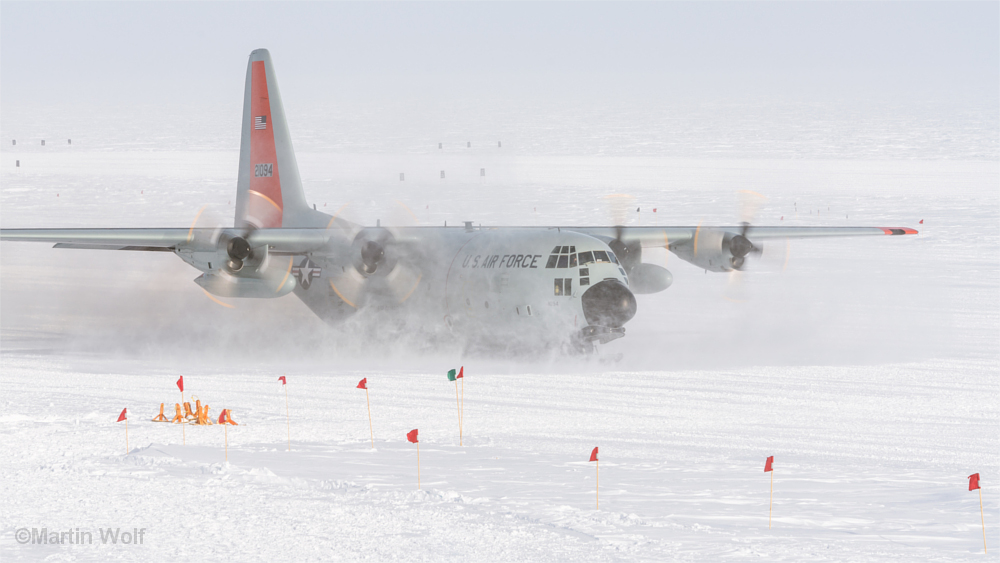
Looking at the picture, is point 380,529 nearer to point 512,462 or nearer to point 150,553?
point 150,553

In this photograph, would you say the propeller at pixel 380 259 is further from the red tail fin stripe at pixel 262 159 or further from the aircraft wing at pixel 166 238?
the red tail fin stripe at pixel 262 159

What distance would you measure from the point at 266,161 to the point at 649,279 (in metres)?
12.4

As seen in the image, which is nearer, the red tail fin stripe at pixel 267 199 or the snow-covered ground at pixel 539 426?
the snow-covered ground at pixel 539 426

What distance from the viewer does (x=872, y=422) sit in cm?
1728

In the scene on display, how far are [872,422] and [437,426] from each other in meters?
7.17

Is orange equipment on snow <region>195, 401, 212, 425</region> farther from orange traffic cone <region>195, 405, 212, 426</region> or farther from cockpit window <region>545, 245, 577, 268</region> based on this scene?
cockpit window <region>545, 245, 577, 268</region>

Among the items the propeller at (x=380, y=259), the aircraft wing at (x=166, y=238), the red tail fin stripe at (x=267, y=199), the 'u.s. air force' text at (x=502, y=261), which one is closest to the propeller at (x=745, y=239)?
the 'u.s. air force' text at (x=502, y=261)

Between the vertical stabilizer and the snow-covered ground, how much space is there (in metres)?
3.20

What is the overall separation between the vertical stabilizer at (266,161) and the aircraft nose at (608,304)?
451 inches

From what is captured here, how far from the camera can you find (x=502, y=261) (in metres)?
24.1

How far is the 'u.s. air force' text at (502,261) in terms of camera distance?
77.2 feet

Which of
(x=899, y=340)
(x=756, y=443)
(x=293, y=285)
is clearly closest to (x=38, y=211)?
(x=293, y=285)

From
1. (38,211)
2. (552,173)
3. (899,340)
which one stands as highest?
(552,173)

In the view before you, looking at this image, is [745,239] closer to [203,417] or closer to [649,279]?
[649,279]
